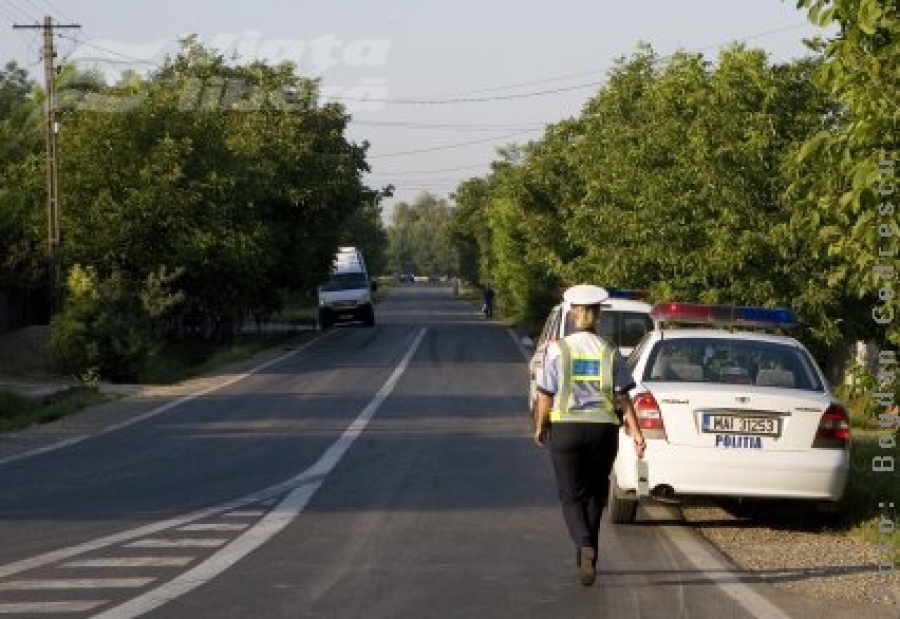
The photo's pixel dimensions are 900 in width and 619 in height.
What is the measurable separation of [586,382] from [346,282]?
56116mm

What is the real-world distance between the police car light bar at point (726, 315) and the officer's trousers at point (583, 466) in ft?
12.1

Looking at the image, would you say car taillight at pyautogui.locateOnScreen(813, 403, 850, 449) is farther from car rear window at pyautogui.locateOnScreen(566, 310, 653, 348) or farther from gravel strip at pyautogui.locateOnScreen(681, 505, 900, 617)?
car rear window at pyautogui.locateOnScreen(566, 310, 653, 348)

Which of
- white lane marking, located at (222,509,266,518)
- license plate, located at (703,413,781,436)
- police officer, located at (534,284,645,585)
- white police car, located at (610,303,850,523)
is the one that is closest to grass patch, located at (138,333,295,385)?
white lane marking, located at (222,509,266,518)

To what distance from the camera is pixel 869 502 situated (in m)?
12.6

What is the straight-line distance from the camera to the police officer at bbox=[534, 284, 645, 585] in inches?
357

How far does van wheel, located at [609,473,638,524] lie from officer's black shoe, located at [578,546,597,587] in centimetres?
274

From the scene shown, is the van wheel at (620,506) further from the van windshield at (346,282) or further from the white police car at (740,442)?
the van windshield at (346,282)

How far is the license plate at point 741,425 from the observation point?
11.0m

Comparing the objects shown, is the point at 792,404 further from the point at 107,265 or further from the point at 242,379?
the point at 107,265

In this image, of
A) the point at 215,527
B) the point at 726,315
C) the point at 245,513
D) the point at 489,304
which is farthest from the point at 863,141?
the point at 489,304

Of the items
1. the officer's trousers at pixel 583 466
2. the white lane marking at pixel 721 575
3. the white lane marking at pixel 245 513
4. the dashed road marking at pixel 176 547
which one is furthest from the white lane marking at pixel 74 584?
the white lane marking at pixel 721 575

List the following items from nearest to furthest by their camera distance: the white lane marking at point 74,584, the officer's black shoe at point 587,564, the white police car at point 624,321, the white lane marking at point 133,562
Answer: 1. the white lane marking at point 74,584
2. the officer's black shoe at point 587,564
3. the white lane marking at point 133,562
4. the white police car at point 624,321

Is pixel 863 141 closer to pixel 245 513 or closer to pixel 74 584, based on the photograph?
pixel 74 584

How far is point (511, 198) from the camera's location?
57594mm
